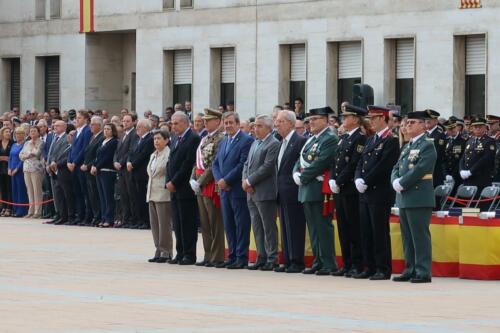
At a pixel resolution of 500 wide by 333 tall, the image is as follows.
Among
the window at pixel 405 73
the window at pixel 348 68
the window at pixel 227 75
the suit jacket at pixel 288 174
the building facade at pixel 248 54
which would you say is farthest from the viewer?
the window at pixel 227 75

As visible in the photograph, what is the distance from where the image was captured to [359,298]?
669 inches

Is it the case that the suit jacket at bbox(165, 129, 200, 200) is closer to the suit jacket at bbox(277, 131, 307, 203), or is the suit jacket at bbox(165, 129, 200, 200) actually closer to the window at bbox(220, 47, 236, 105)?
the suit jacket at bbox(277, 131, 307, 203)

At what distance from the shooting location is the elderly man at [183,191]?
22031 millimetres

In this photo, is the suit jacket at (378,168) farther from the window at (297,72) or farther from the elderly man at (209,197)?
the window at (297,72)

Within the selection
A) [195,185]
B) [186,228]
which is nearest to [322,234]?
[195,185]

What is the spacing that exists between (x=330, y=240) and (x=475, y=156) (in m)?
8.25

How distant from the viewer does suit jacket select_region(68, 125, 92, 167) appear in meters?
31.3

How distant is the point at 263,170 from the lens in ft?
68.7

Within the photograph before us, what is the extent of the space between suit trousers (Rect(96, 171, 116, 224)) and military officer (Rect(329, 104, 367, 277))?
35.5 feet

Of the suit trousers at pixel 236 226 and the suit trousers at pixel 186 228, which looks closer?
the suit trousers at pixel 236 226

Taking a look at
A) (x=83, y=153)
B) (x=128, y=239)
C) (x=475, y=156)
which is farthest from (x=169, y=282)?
(x=83, y=153)

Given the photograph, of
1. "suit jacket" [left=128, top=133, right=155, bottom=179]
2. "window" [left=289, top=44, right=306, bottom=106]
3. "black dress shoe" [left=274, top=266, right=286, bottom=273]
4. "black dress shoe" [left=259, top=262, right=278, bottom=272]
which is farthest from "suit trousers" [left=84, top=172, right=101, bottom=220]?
"window" [left=289, top=44, right=306, bottom=106]

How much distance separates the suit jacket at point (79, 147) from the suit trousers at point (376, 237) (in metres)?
12.2

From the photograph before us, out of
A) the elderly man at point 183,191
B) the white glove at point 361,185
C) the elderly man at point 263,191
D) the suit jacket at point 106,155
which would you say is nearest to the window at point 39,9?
the suit jacket at point 106,155
